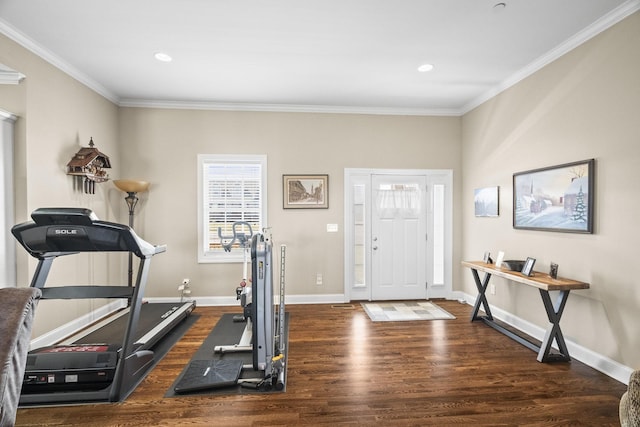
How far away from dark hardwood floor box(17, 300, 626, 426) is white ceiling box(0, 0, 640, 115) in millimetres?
3052

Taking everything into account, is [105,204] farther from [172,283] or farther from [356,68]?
[356,68]

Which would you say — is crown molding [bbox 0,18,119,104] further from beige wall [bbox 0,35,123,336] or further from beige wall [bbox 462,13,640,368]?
beige wall [bbox 462,13,640,368]

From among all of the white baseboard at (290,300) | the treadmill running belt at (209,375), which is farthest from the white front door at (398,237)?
Result: the treadmill running belt at (209,375)

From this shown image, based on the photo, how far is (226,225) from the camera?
14.8ft

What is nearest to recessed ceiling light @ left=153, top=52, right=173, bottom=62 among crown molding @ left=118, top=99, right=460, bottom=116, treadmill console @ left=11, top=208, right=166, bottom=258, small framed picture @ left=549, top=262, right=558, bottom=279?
crown molding @ left=118, top=99, right=460, bottom=116

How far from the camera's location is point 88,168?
3439 millimetres

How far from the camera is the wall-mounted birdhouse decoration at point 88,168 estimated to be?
3.36 metres

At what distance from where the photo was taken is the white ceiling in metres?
2.40

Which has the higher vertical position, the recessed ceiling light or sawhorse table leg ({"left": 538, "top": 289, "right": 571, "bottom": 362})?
the recessed ceiling light

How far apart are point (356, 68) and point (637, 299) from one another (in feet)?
10.9

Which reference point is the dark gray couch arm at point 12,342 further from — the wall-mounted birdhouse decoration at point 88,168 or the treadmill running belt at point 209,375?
the wall-mounted birdhouse decoration at point 88,168

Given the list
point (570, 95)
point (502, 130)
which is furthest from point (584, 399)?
point (502, 130)

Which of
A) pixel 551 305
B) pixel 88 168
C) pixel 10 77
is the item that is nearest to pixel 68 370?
pixel 88 168

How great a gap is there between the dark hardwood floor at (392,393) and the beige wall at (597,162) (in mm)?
489
